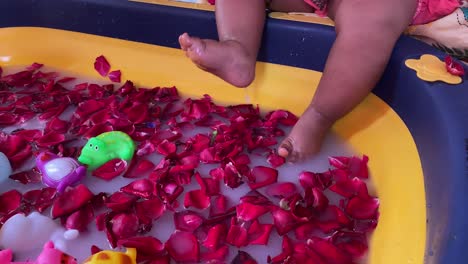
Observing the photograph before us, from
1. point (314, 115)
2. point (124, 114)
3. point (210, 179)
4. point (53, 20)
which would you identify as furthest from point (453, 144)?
point (53, 20)

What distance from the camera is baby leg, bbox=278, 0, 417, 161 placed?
3.35 ft

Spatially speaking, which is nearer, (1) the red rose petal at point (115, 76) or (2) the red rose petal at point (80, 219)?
(2) the red rose petal at point (80, 219)

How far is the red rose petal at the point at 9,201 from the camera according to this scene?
0.95 m

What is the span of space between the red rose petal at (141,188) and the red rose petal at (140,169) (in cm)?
4

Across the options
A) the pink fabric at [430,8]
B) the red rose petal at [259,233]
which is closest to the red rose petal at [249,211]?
the red rose petal at [259,233]

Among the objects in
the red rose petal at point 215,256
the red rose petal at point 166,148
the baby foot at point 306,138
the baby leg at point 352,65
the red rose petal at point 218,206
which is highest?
the baby leg at point 352,65

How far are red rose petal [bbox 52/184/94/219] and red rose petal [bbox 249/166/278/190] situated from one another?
0.30m

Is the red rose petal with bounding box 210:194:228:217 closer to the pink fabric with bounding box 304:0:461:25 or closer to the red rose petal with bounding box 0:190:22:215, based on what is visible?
the red rose petal with bounding box 0:190:22:215

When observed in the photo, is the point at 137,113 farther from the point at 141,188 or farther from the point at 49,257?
the point at 49,257

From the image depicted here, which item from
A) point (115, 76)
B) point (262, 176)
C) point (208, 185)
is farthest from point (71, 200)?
point (115, 76)

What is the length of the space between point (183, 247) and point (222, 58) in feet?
1.22

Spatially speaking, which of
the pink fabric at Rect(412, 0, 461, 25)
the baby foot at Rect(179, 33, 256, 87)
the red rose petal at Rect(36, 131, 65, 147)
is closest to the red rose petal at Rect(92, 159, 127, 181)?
the red rose petal at Rect(36, 131, 65, 147)

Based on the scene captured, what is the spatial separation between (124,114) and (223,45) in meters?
0.29

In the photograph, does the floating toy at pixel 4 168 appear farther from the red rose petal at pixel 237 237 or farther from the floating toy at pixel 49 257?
the red rose petal at pixel 237 237
